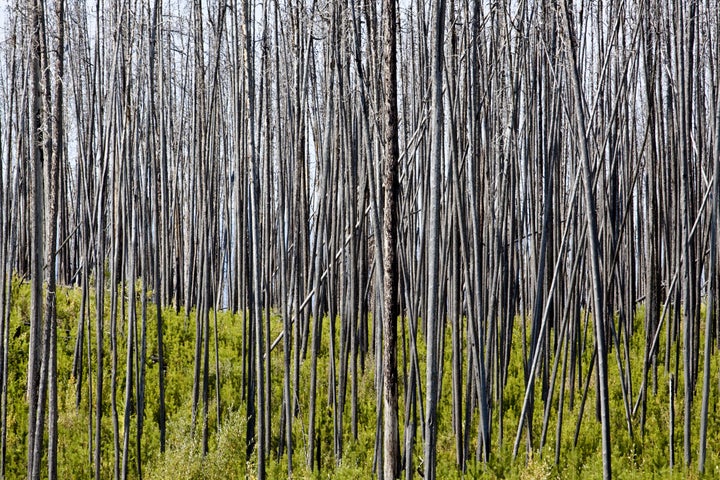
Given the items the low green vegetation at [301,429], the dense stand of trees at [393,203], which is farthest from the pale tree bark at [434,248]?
the low green vegetation at [301,429]

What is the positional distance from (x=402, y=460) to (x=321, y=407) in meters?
1.54

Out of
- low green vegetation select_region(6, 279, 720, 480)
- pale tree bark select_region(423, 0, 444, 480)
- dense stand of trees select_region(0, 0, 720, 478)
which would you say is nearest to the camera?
pale tree bark select_region(423, 0, 444, 480)

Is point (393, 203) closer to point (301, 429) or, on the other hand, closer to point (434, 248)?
point (434, 248)

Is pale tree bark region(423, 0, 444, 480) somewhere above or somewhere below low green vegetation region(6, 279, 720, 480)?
above

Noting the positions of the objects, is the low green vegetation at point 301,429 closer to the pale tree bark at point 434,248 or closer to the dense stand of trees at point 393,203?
the dense stand of trees at point 393,203

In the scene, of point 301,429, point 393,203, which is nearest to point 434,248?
point 393,203

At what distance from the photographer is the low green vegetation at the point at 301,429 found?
5.42 m

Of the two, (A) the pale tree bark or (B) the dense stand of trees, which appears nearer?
(A) the pale tree bark

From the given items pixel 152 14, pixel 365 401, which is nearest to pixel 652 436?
pixel 365 401

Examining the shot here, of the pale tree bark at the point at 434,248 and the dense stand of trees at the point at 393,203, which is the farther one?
the dense stand of trees at the point at 393,203

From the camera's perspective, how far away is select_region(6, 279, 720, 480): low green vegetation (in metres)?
5.42

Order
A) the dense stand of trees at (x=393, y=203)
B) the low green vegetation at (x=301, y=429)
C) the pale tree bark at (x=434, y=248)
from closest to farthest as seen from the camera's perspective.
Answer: the pale tree bark at (x=434, y=248), the dense stand of trees at (x=393, y=203), the low green vegetation at (x=301, y=429)

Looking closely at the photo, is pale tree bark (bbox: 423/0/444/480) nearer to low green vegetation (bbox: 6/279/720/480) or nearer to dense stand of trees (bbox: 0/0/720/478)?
dense stand of trees (bbox: 0/0/720/478)

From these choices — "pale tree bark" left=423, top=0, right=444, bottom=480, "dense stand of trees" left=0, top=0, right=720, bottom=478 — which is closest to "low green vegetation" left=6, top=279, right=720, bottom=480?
"dense stand of trees" left=0, top=0, right=720, bottom=478
